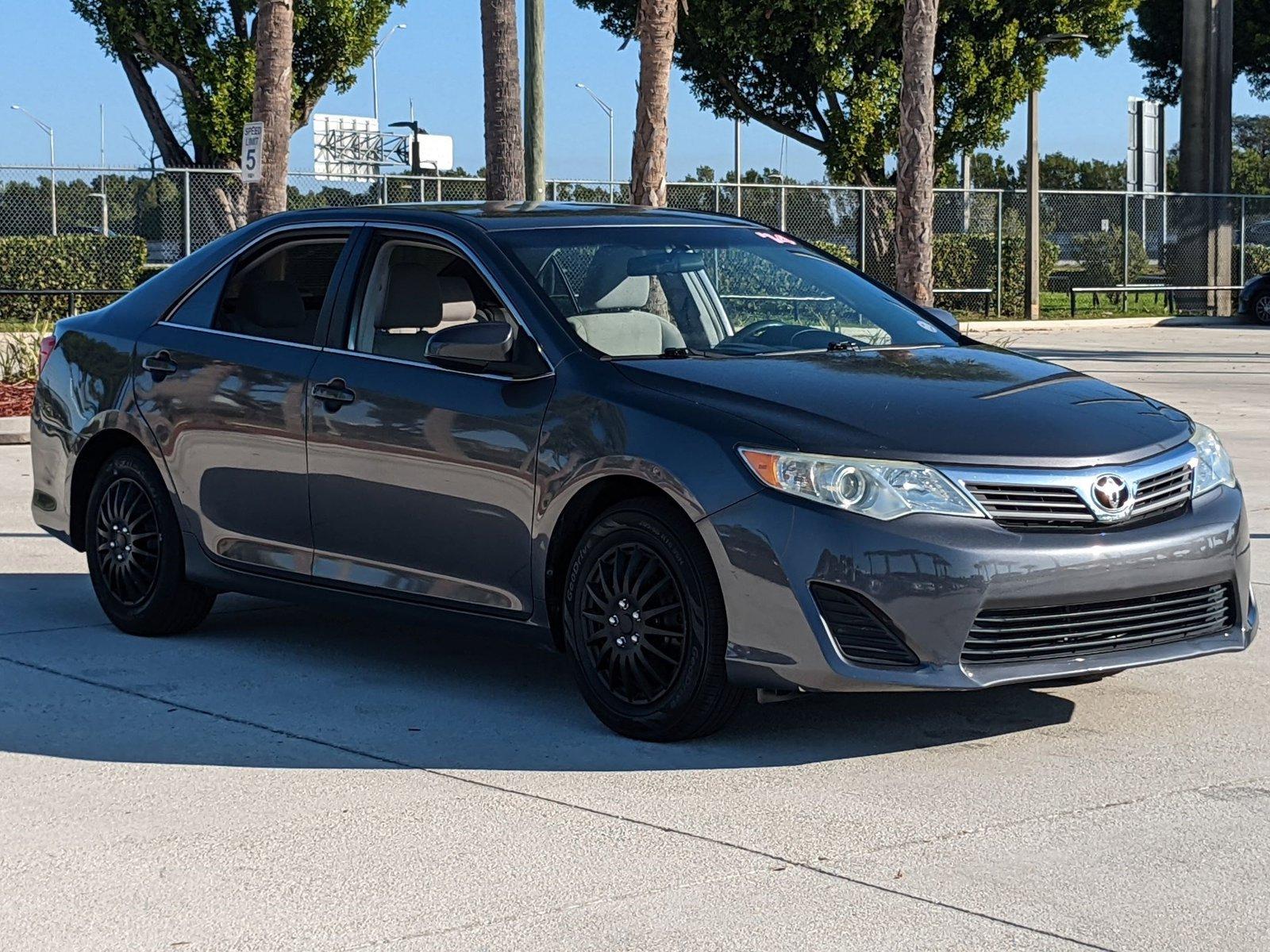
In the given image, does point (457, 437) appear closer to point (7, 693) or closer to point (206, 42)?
point (7, 693)

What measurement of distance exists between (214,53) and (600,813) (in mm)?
32300

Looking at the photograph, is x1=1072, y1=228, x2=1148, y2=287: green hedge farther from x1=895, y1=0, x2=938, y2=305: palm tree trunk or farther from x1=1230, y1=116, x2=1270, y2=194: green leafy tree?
x1=1230, y1=116, x2=1270, y2=194: green leafy tree

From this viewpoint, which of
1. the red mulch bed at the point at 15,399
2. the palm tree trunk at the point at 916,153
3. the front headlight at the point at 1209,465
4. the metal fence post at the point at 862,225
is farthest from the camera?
the metal fence post at the point at 862,225

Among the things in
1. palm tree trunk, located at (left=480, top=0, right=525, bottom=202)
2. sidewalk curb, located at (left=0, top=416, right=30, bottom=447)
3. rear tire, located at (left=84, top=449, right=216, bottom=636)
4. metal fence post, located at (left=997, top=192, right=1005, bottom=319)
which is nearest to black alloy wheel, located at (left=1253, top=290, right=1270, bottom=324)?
metal fence post, located at (left=997, top=192, right=1005, bottom=319)

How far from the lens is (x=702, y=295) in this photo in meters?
6.55

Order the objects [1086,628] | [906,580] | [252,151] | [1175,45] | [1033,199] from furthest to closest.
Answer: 1. [1175,45]
2. [1033,199]
3. [252,151]
4. [1086,628]
5. [906,580]

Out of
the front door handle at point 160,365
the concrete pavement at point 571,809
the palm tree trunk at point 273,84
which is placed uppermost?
the palm tree trunk at point 273,84

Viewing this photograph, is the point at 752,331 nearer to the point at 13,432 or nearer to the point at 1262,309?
the point at 13,432

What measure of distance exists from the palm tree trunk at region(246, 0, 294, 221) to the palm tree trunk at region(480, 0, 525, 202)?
6.93ft

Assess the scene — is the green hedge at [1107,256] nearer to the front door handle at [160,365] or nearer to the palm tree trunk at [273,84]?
the palm tree trunk at [273,84]

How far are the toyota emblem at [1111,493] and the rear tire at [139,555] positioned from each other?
3560mm

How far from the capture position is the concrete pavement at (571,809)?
13.6ft

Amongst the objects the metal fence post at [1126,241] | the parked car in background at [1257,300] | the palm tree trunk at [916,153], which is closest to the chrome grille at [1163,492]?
the palm tree trunk at [916,153]

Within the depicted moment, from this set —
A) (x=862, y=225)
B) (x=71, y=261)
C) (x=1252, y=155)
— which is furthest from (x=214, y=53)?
(x=1252, y=155)
